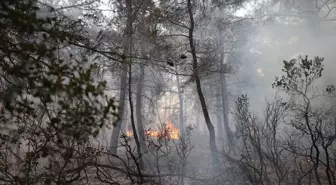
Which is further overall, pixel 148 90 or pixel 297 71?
pixel 148 90

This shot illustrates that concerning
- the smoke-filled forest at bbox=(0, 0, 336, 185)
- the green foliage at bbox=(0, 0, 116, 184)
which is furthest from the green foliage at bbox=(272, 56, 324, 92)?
the green foliage at bbox=(0, 0, 116, 184)

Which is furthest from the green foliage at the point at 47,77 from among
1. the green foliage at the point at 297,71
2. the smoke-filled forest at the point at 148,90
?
the green foliage at the point at 297,71

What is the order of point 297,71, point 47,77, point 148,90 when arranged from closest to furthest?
point 47,77
point 297,71
point 148,90

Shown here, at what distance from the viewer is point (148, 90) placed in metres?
19.3

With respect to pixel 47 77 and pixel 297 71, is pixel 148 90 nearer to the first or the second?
pixel 297 71

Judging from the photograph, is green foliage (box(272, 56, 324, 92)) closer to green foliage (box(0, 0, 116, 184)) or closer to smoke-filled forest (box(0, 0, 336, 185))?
smoke-filled forest (box(0, 0, 336, 185))

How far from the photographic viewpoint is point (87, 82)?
83.6 inches

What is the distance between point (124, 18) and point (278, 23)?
26.9 m

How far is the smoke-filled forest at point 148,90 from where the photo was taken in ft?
8.84

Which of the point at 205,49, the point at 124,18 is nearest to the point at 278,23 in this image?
the point at 205,49

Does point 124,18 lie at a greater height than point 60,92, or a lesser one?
greater

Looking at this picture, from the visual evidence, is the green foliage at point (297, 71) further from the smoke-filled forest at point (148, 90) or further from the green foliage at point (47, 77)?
the green foliage at point (47, 77)

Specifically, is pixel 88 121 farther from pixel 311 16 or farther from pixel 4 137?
pixel 311 16

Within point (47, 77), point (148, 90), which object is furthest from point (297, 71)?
point (148, 90)
